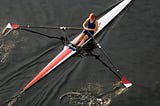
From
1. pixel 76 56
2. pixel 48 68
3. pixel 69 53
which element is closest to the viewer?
pixel 48 68

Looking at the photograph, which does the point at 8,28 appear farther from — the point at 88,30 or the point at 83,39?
the point at 88,30

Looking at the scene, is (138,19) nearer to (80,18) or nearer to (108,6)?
(108,6)

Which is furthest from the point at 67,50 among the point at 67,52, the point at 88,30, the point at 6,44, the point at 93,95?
the point at 6,44

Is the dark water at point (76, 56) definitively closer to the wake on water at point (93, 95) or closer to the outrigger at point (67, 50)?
the wake on water at point (93, 95)

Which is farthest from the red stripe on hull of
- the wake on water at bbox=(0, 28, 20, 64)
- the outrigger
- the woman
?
the wake on water at bbox=(0, 28, 20, 64)

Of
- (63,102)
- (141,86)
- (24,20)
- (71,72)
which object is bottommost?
(141,86)

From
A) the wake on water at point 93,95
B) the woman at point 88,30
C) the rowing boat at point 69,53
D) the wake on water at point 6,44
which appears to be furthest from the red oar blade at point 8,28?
the wake on water at point 93,95

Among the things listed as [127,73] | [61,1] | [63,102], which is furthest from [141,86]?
[61,1]
